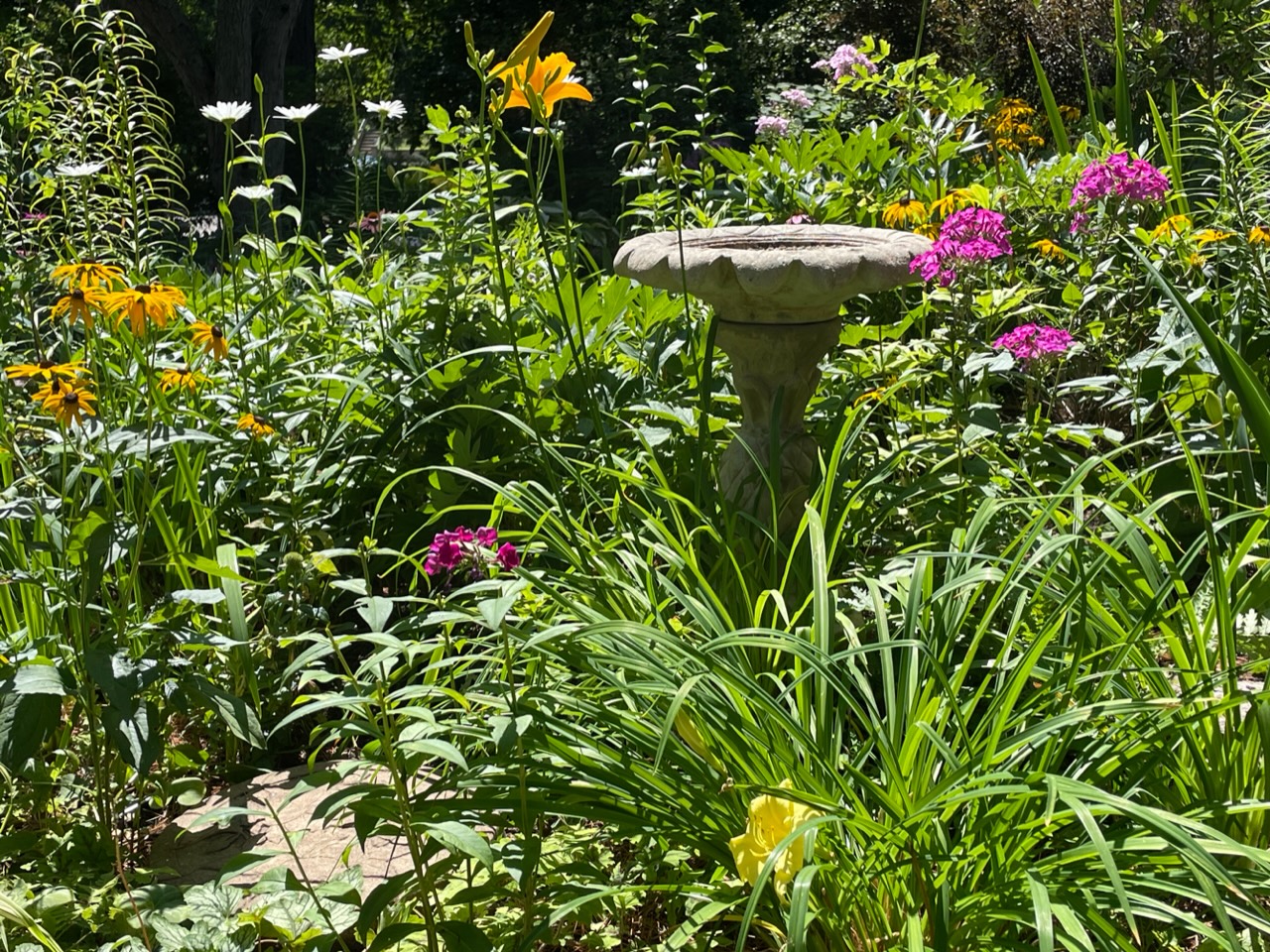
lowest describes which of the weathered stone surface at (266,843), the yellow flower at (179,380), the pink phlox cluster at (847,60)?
the weathered stone surface at (266,843)

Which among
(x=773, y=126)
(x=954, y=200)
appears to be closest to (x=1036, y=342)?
(x=954, y=200)

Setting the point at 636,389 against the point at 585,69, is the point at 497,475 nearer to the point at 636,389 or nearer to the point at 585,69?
the point at 636,389

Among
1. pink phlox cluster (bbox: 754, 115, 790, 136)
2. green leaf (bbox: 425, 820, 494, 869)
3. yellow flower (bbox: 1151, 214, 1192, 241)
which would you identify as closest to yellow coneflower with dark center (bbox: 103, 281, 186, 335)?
green leaf (bbox: 425, 820, 494, 869)

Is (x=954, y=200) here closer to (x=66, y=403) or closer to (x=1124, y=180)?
(x=1124, y=180)

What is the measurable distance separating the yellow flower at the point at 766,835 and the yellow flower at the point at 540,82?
4.21 feet

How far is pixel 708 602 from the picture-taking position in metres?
2.13

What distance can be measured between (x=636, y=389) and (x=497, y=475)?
46 centimetres

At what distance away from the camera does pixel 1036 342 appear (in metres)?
2.63

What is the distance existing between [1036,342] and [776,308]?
566 mm

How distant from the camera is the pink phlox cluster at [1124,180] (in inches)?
123

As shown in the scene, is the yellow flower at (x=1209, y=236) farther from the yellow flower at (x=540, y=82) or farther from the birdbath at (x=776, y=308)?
the yellow flower at (x=540, y=82)

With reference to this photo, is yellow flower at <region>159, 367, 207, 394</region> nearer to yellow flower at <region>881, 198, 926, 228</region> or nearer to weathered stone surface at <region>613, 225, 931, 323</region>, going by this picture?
weathered stone surface at <region>613, 225, 931, 323</region>

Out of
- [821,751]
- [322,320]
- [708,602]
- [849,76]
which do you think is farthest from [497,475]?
[849,76]

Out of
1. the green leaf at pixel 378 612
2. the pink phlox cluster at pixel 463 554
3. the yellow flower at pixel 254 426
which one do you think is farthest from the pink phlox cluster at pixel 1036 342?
the yellow flower at pixel 254 426
